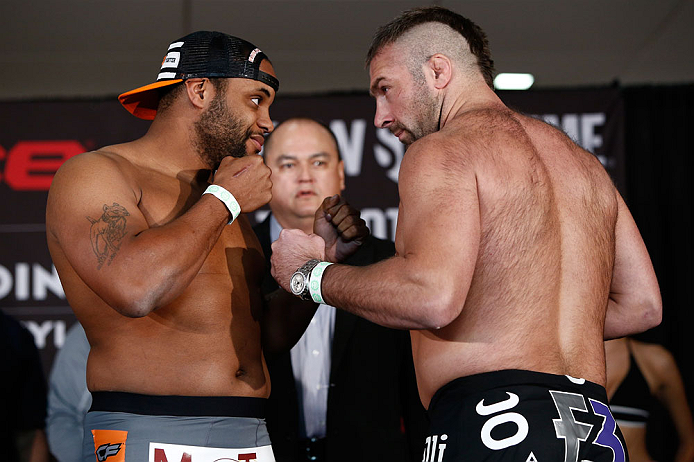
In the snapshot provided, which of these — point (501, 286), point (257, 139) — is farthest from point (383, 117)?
point (501, 286)

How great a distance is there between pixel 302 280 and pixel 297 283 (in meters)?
0.02

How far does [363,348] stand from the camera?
104 inches

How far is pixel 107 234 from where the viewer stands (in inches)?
59.5

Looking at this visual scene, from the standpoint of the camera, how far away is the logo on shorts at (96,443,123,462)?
5.06ft

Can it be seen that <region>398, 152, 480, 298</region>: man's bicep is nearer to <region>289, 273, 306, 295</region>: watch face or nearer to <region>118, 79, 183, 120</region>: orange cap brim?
<region>289, 273, 306, 295</region>: watch face

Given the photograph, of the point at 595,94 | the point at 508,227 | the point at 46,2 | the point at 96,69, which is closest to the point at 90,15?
the point at 46,2

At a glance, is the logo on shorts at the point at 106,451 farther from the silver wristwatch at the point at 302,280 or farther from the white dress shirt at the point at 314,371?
the white dress shirt at the point at 314,371

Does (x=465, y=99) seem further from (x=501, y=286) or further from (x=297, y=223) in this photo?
(x=297, y=223)

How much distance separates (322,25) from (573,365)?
9.75 feet

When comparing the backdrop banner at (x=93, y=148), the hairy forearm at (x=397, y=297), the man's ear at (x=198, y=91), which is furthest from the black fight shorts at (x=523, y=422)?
the backdrop banner at (x=93, y=148)

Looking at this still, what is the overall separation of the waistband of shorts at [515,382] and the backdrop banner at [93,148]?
2.46 m

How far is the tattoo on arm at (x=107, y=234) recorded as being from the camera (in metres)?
1.50

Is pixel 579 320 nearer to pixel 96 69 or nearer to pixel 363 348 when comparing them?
pixel 363 348

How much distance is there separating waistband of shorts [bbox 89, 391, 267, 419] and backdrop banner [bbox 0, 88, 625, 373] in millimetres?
2309
